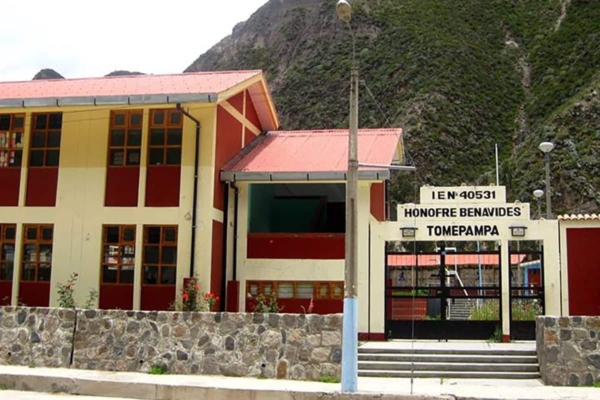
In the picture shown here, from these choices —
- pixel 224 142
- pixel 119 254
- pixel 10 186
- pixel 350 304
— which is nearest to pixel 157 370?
pixel 350 304

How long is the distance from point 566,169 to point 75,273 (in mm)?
41519

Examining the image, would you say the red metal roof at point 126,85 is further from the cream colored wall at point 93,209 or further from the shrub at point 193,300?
the shrub at point 193,300

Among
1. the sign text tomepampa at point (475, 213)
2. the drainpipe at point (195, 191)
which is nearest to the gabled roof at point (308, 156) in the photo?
the drainpipe at point (195, 191)

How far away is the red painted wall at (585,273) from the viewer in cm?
1841

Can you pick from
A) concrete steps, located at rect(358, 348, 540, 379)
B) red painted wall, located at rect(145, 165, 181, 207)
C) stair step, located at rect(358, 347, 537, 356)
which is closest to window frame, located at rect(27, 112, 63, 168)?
red painted wall, located at rect(145, 165, 181, 207)

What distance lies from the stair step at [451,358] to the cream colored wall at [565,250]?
3.39 metres

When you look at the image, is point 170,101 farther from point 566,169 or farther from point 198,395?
point 566,169

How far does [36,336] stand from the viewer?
1587 cm

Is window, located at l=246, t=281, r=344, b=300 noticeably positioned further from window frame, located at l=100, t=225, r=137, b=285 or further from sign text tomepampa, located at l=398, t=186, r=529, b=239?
window frame, located at l=100, t=225, r=137, b=285

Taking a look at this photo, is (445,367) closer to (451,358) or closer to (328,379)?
(451,358)

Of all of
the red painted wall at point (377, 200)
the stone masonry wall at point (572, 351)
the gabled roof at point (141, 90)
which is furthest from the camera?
the red painted wall at point (377, 200)

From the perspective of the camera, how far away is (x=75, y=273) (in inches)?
772

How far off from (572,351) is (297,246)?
856cm

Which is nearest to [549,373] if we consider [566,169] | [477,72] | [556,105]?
[566,169]
